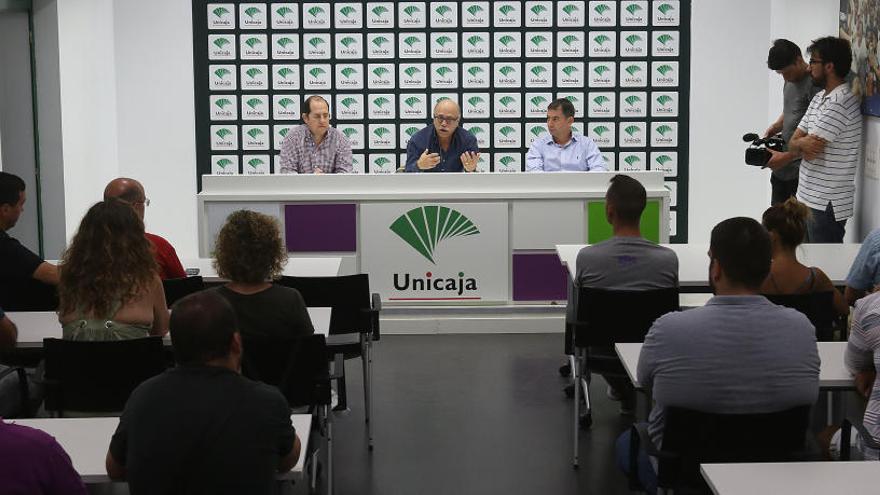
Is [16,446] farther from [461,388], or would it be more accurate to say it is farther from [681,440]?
[461,388]

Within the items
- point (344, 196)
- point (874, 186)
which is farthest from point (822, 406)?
point (344, 196)

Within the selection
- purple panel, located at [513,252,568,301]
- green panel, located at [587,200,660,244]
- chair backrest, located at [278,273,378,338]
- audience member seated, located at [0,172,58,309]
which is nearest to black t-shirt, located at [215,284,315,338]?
audience member seated, located at [0,172,58,309]

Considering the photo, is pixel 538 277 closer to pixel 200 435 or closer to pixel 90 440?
pixel 90 440

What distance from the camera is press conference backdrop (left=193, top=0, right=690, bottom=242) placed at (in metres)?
10.8

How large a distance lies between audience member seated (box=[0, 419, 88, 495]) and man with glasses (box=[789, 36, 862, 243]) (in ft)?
21.6

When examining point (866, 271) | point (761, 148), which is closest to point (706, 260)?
point (866, 271)

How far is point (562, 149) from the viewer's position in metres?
9.41

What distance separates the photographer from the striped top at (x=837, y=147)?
26.5 feet

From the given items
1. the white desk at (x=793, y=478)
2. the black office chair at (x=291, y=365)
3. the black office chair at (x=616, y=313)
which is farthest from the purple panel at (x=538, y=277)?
the white desk at (x=793, y=478)

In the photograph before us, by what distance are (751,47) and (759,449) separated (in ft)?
26.5

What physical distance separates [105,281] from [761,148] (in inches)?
217

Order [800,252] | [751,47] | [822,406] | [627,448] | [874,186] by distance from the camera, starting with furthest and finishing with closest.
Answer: [751,47] < [874,186] < [800,252] < [822,406] < [627,448]

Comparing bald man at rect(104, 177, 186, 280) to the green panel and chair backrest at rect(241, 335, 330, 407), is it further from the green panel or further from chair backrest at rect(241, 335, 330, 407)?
the green panel

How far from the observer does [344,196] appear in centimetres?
835
